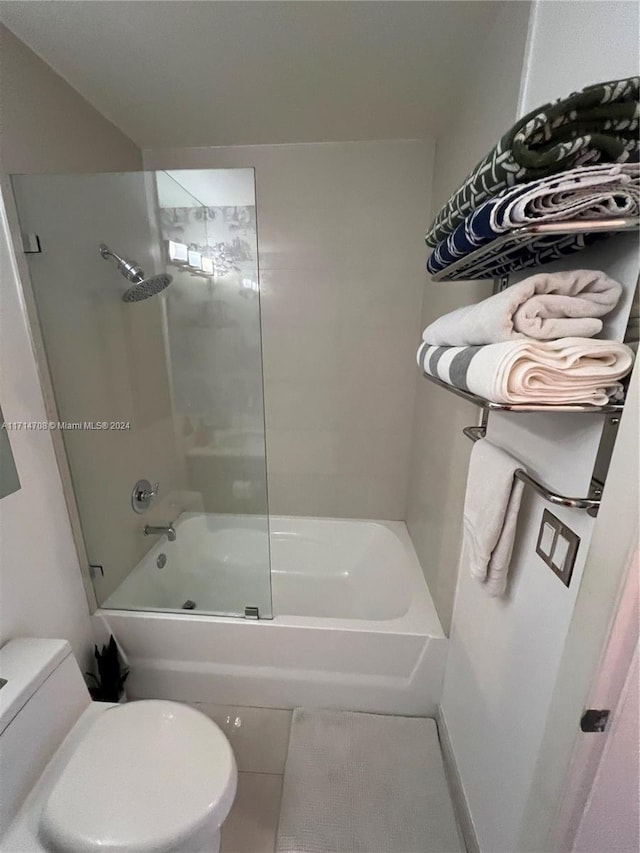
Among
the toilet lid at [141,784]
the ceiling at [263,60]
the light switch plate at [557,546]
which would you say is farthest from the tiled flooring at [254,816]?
the ceiling at [263,60]

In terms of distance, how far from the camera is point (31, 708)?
98cm

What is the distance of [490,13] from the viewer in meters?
1.05

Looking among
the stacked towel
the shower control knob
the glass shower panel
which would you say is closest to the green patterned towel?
the stacked towel

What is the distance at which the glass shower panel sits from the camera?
55.6 inches

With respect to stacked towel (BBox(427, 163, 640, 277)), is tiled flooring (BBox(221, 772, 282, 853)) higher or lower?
lower

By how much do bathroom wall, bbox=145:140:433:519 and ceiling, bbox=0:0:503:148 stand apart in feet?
0.58

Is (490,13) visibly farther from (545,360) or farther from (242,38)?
(545,360)

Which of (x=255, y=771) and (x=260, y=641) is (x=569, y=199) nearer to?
(x=260, y=641)

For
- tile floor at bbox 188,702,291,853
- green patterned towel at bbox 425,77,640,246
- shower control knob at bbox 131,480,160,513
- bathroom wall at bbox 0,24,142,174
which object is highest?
bathroom wall at bbox 0,24,142,174

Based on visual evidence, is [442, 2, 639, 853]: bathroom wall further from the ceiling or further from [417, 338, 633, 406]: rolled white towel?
the ceiling

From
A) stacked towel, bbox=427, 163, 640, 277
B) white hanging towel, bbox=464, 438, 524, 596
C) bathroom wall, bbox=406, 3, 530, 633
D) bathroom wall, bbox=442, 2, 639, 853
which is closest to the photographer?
stacked towel, bbox=427, 163, 640, 277

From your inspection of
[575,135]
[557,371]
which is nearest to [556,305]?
[557,371]

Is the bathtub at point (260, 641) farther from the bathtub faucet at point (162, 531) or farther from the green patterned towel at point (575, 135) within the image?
the green patterned towel at point (575, 135)

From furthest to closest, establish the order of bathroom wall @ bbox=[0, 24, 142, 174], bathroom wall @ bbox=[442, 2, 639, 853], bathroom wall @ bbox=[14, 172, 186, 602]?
bathroom wall @ bbox=[14, 172, 186, 602] → bathroom wall @ bbox=[0, 24, 142, 174] → bathroom wall @ bbox=[442, 2, 639, 853]
